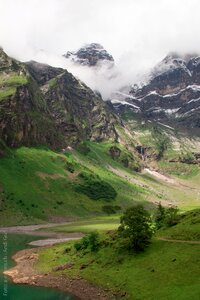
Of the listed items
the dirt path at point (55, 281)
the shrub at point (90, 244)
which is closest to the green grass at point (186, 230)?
the shrub at point (90, 244)

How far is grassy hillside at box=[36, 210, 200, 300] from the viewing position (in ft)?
237

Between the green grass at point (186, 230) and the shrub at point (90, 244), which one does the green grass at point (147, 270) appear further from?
the green grass at point (186, 230)

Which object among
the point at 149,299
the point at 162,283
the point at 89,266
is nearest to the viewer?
the point at 149,299

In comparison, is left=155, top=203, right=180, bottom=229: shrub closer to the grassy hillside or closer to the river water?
the grassy hillside

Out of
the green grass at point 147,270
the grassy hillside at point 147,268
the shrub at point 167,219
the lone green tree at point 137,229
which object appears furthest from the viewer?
the shrub at point 167,219

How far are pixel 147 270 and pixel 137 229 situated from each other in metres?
16.2

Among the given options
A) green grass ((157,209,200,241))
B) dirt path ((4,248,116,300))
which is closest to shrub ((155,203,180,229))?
green grass ((157,209,200,241))

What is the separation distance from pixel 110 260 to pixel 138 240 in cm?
777

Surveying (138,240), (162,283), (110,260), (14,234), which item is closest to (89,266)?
(110,260)

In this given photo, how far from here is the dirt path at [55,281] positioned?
272ft

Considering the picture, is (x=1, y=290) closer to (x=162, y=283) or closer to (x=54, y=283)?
(x=54, y=283)

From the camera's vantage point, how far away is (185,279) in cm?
7356

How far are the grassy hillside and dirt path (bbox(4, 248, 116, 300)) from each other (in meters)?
2.02

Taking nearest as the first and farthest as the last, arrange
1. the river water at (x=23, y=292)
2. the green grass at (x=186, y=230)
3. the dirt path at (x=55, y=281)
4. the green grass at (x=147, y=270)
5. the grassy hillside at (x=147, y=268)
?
the green grass at (x=147, y=270)
the grassy hillside at (x=147, y=268)
the dirt path at (x=55, y=281)
the river water at (x=23, y=292)
the green grass at (x=186, y=230)
